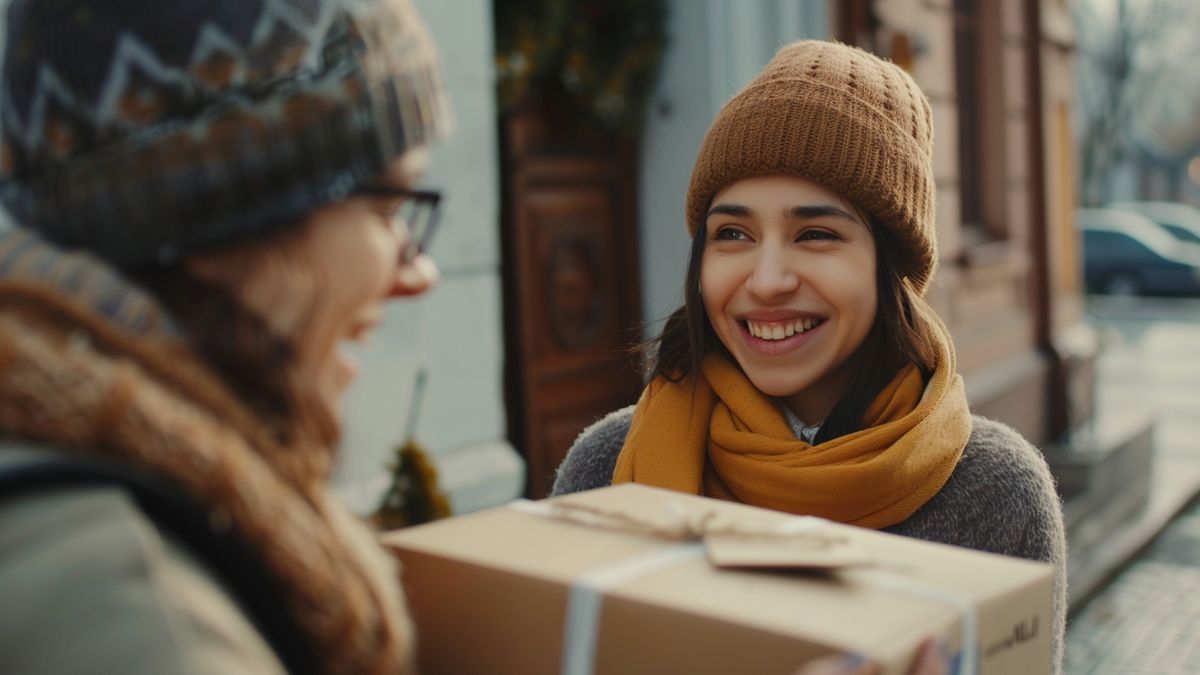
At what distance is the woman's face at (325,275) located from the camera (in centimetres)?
95

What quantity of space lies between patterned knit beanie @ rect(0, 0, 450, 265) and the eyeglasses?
0.10 meters

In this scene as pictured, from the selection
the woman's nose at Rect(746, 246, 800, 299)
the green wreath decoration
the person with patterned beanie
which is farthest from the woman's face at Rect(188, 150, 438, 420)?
the green wreath decoration

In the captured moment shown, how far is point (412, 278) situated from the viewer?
1.12 m

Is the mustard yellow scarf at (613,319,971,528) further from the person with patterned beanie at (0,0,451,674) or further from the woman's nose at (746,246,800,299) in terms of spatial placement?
the person with patterned beanie at (0,0,451,674)

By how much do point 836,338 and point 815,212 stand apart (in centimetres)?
22

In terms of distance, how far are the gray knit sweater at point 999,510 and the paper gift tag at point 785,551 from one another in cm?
89

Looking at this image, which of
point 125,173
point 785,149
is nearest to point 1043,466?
point 785,149

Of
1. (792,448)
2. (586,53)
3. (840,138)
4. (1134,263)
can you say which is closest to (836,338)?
(792,448)

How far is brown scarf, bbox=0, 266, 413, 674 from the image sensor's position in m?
0.82

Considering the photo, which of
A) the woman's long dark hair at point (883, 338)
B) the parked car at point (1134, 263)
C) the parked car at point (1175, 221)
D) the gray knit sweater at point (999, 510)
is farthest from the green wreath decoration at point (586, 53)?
the parked car at point (1175, 221)

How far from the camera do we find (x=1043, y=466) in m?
2.15

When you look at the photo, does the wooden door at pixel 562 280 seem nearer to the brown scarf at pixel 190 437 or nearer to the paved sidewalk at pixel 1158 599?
the paved sidewalk at pixel 1158 599

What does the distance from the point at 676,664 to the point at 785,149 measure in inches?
46.2

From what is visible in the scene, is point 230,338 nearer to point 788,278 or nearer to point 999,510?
point 788,278
